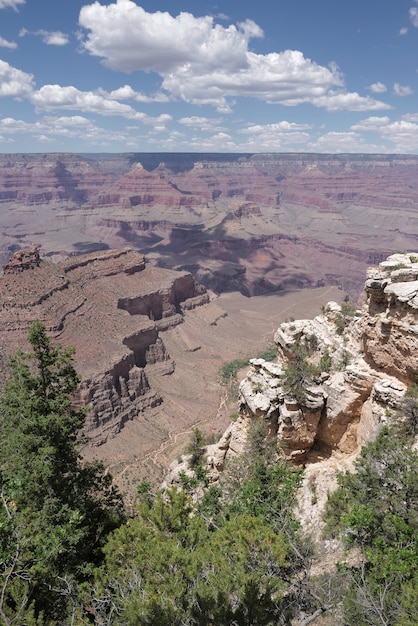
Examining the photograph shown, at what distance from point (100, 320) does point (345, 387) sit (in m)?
67.1

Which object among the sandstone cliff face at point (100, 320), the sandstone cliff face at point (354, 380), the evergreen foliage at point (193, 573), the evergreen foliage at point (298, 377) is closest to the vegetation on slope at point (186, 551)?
the evergreen foliage at point (193, 573)

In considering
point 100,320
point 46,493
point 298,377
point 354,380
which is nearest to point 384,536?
point 354,380

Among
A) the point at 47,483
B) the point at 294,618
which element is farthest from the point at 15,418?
the point at 294,618

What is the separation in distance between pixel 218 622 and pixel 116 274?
99.2 meters

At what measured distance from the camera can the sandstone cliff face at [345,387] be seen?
2156cm

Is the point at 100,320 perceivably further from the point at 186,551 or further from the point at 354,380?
the point at 186,551

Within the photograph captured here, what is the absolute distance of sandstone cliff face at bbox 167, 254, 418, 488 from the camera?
2156cm

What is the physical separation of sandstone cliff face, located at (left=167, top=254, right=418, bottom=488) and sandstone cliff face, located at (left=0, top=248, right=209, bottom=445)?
37.9 metres

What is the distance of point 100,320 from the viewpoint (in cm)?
8462

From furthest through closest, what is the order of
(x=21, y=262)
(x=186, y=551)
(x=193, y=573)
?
(x=21, y=262) < (x=186, y=551) < (x=193, y=573)

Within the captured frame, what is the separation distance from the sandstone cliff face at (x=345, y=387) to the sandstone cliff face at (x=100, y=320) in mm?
37884

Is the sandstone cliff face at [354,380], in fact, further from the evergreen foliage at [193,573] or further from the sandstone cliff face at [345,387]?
the evergreen foliage at [193,573]

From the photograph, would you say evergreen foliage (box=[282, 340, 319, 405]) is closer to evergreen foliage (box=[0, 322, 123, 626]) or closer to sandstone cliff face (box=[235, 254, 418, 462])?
sandstone cliff face (box=[235, 254, 418, 462])

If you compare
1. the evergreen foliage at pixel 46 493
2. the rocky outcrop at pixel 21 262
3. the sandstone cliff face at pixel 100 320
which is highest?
the evergreen foliage at pixel 46 493
